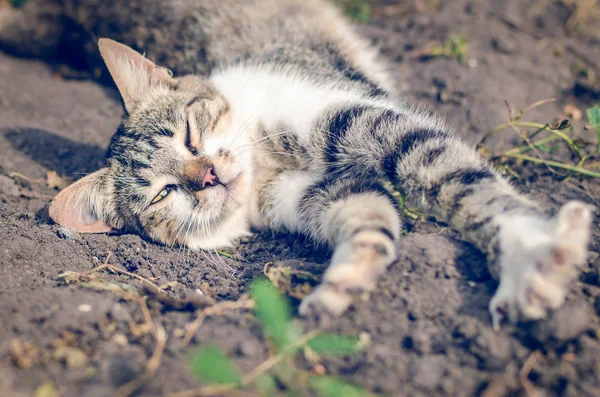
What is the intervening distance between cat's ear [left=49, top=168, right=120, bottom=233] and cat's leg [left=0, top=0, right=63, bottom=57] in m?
2.28

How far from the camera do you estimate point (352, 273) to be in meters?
1.77

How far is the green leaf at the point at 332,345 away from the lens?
1494 mm

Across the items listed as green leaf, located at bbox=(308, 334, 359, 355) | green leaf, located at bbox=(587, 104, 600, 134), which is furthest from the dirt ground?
green leaf, located at bbox=(587, 104, 600, 134)

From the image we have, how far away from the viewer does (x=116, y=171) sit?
8.54 ft

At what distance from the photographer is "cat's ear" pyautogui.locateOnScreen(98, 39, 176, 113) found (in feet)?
8.79

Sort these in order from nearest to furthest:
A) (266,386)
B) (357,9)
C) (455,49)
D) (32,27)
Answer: (266,386) < (455,49) < (32,27) < (357,9)

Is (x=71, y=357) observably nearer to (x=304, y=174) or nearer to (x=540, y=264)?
(x=304, y=174)

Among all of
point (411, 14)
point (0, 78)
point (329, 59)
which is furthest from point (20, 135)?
point (411, 14)

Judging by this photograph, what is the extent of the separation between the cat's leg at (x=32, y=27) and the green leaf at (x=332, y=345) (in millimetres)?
3874

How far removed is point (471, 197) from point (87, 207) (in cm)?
194

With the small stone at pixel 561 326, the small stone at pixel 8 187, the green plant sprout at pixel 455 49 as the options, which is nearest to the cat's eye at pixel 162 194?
the small stone at pixel 8 187

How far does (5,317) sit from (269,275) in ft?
3.32

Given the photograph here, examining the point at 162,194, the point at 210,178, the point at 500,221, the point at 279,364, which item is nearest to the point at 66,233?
the point at 162,194

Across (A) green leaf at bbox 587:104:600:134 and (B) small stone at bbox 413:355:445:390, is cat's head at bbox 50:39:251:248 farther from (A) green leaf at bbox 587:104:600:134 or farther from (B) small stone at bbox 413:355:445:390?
(A) green leaf at bbox 587:104:600:134
